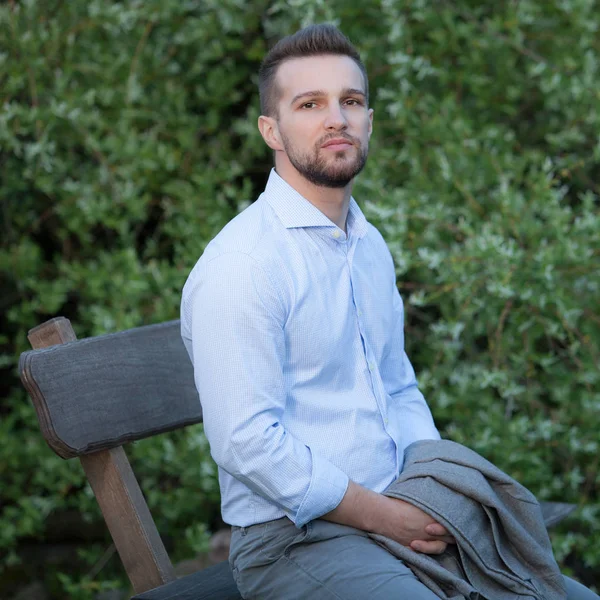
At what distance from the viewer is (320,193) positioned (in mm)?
2303

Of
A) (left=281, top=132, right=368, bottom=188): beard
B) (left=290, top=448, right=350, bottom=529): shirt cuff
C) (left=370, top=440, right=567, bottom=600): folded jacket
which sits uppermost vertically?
(left=281, top=132, right=368, bottom=188): beard

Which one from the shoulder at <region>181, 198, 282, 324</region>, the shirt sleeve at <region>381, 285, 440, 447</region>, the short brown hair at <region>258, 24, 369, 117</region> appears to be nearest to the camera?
the shoulder at <region>181, 198, 282, 324</region>

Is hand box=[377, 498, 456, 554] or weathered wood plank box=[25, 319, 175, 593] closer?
hand box=[377, 498, 456, 554]

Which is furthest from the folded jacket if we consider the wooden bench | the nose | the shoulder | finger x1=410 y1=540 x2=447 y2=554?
the nose

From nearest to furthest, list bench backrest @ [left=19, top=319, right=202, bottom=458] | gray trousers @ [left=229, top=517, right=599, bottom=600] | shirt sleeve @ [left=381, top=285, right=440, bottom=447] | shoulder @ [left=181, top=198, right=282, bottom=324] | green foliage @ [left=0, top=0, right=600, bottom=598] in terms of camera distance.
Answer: gray trousers @ [left=229, top=517, right=599, bottom=600] < shoulder @ [left=181, top=198, right=282, bottom=324] < bench backrest @ [left=19, top=319, right=202, bottom=458] < shirt sleeve @ [left=381, top=285, right=440, bottom=447] < green foliage @ [left=0, top=0, right=600, bottom=598]

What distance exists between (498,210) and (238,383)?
2241 mm

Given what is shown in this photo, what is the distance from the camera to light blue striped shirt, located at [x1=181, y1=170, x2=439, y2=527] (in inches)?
77.8

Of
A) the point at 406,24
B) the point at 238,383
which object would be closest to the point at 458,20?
the point at 406,24

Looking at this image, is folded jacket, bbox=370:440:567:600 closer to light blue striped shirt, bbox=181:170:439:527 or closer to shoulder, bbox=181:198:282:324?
light blue striped shirt, bbox=181:170:439:527

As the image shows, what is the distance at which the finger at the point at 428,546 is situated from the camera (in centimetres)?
205

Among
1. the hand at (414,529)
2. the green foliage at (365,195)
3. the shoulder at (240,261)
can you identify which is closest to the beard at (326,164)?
the shoulder at (240,261)

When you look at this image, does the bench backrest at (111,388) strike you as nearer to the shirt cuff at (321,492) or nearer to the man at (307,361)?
the man at (307,361)

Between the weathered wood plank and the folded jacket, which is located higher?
the weathered wood plank

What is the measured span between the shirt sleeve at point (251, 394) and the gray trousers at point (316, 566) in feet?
0.23
